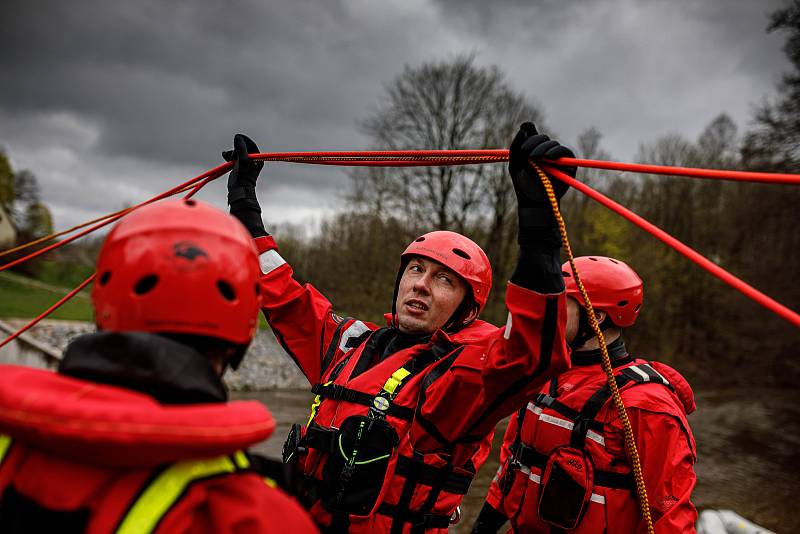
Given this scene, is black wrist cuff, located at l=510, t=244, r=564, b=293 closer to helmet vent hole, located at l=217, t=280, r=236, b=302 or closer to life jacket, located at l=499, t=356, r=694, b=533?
helmet vent hole, located at l=217, t=280, r=236, b=302

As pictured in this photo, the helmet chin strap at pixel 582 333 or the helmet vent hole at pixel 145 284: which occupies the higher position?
the helmet vent hole at pixel 145 284

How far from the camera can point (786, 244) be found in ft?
61.0

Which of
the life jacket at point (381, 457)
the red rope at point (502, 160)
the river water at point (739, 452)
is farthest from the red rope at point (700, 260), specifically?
the river water at point (739, 452)

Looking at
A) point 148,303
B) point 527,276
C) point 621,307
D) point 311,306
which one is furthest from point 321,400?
point 621,307

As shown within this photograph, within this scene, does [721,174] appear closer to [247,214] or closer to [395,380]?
[395,380]

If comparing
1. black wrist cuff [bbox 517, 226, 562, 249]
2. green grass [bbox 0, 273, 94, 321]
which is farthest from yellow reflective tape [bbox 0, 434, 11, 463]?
green grass [bbox 0, 273, 94, 321]

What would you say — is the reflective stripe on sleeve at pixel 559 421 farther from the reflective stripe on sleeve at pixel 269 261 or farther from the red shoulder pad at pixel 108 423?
the red shoulder pad at pixel 108 423

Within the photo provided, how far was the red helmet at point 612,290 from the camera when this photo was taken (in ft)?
11.9

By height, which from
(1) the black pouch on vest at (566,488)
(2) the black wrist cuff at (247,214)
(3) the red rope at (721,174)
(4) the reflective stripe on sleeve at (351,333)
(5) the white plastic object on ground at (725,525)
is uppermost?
(3) the red rope at (721,174)

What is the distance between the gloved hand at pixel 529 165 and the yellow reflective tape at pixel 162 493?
144 centimetres

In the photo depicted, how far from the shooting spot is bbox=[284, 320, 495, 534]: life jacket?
244 cm

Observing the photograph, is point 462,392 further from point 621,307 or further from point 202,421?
point 621,307

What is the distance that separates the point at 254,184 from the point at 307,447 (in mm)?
1733

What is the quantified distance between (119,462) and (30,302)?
2974cm
